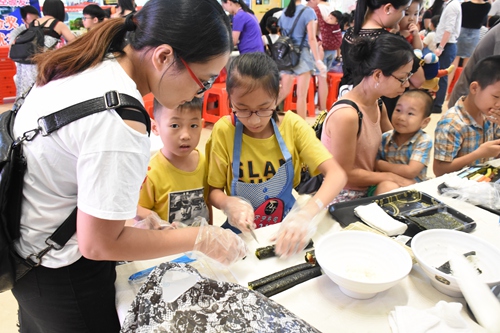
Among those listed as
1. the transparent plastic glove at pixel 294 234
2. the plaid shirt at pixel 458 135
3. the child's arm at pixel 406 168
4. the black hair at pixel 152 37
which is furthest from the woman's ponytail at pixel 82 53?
the plaid shirt at pixel 458 135

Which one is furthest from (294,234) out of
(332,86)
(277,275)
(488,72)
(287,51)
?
(332,86)

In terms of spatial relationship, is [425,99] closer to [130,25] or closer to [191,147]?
[191,147]

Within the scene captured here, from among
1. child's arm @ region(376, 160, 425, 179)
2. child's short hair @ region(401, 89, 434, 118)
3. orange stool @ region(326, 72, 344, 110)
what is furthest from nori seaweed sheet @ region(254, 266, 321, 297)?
orange stool @ region(326, 72, 344, 110)

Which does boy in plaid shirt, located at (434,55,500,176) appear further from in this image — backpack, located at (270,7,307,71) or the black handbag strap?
backpack, located at (270,7,307,71)

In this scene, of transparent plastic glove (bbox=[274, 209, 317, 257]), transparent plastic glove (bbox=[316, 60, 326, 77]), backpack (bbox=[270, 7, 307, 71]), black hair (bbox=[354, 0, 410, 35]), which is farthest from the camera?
transparent plastic glove (bbox=[316, 60, 326, 77])

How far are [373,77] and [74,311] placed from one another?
1.62 m

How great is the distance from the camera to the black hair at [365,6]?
7.02 ft

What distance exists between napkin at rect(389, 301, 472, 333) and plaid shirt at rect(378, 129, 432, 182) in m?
1.19

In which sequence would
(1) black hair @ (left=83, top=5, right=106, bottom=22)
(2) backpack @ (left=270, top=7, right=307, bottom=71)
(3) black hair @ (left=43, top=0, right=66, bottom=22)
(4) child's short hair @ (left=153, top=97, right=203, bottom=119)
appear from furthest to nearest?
(2) backpack @ (left=270, top=7, right=307, bottom=71) < (1) black hair @ (left=83, top=5, right=106, bottom=22) < (3) black hair @ (left=43, top=0, right=66, bottom=22) < (4) child's short hair @ (left=153, top=97, right=203, bottom=119)

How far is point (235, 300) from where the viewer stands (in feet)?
2.74

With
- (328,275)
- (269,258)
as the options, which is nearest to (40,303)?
(269,258)

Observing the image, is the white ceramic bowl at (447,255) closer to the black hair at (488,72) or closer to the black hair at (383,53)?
the black hair at (383,53)

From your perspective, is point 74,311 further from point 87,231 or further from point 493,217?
point 493,217

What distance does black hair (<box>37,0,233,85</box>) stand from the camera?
0.86 meters
